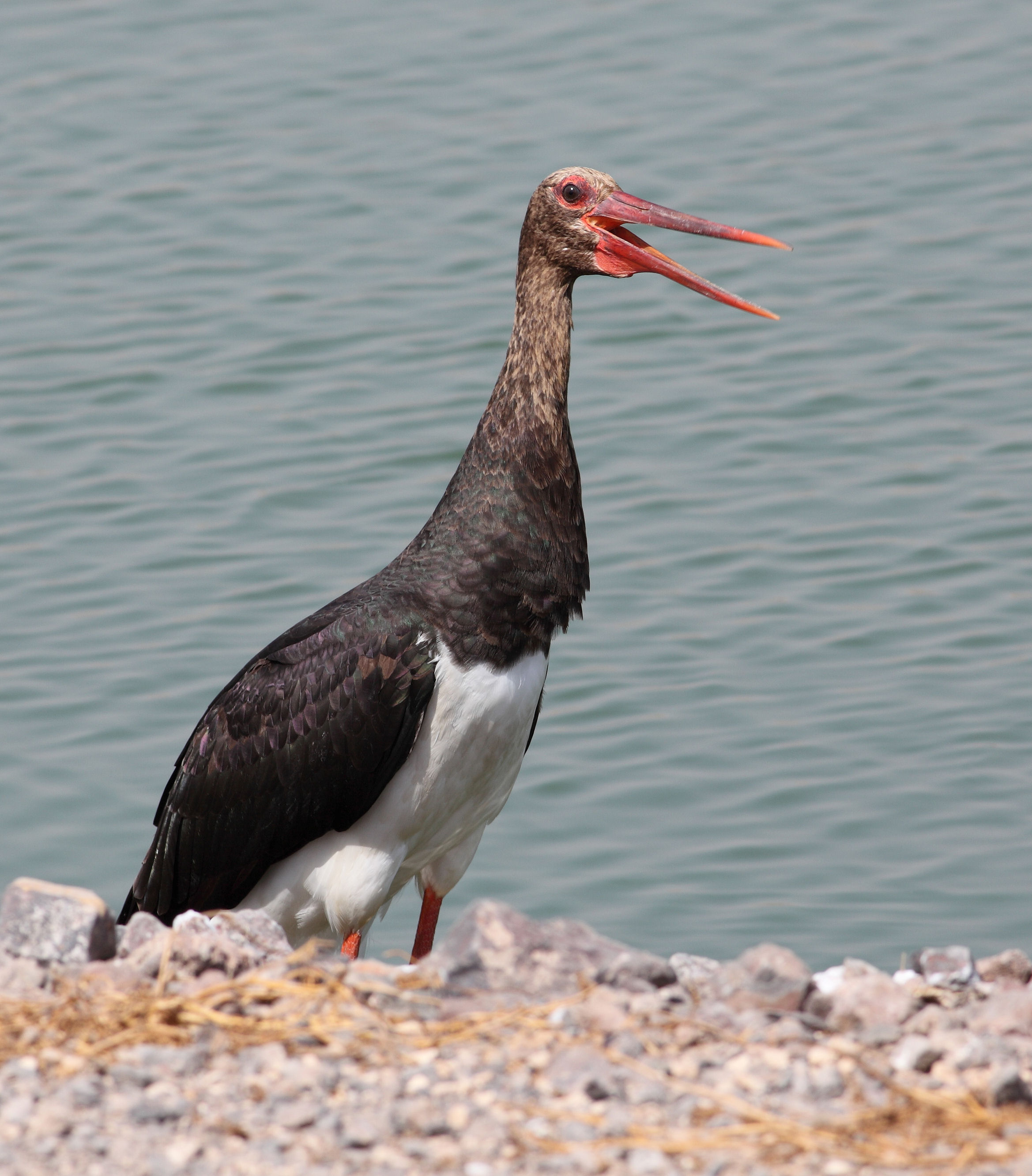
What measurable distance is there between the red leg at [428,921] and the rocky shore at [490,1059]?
1.78 meters

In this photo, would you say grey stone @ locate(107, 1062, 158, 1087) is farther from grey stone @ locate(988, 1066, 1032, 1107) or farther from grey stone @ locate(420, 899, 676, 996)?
grey stone @ locate(988, 1066, 1032, 1107)

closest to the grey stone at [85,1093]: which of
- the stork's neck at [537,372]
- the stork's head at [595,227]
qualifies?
the stork's neck at [537,372]

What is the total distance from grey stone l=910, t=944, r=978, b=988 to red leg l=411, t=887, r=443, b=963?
2.17 metres

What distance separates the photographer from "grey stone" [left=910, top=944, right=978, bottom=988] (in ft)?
16.0

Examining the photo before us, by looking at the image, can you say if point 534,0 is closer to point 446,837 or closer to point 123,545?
point 123,545

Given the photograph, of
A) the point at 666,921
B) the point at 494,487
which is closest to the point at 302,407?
the point at 666,921

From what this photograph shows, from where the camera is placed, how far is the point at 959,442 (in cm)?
1191

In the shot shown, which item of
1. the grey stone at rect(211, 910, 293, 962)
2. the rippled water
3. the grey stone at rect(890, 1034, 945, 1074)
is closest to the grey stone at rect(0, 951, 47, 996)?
the grey stone at rect(211, 910, 293, 962)

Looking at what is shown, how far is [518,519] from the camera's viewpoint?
6.40 meters

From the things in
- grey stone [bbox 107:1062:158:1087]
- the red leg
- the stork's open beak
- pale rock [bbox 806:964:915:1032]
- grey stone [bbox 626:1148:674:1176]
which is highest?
the stork's open beak

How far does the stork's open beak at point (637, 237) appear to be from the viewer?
21.8 ft

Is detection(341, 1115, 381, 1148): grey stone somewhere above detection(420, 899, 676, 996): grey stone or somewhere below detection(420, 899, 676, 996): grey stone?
below

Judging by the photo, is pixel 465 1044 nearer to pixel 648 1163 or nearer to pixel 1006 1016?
pixel 648 1163

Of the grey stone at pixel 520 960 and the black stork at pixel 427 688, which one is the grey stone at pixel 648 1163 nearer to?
the grey stone at pixel 520 960
